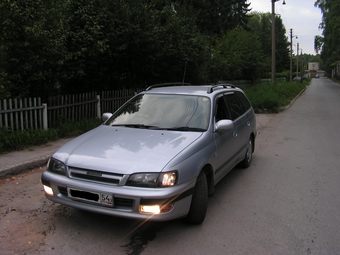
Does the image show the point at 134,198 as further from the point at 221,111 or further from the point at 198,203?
the point at 221,111

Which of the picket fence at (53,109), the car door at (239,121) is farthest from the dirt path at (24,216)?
the car door at (239,121)

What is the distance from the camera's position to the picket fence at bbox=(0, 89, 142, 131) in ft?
24.2

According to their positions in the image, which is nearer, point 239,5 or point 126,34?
point 126,34

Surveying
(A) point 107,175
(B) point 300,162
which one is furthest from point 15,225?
(B) point 300,162

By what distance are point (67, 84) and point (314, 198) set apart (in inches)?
319

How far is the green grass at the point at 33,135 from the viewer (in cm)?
691

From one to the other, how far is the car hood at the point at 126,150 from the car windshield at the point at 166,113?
0.25 m

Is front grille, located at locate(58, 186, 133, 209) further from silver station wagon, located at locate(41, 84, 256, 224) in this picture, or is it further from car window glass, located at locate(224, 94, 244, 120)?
car window glass, located at locate(224, 94, 244, 120)

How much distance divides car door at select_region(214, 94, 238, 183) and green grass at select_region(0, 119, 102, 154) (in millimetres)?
4450

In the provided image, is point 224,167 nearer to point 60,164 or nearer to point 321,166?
point 60,164

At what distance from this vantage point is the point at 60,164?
11.8 feet

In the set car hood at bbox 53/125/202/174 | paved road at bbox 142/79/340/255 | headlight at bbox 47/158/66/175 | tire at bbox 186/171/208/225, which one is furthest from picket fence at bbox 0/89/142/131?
tire at bbox 186/171/208/225

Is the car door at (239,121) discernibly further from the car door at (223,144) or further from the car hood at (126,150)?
the car hood at (126,150)

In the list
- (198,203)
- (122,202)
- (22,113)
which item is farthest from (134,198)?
(22,113)
